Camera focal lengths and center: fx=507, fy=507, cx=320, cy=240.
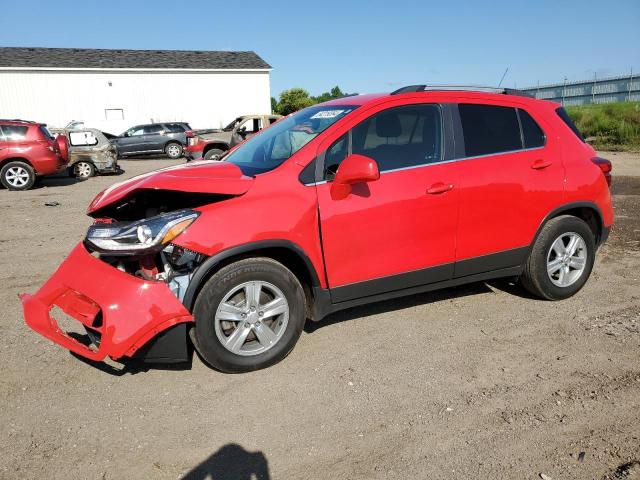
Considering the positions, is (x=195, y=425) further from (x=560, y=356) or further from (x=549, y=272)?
(x=549, y=272)

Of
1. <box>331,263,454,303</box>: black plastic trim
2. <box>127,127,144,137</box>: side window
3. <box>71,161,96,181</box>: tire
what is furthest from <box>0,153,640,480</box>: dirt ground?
<box>127,127,144,137</box>: side window

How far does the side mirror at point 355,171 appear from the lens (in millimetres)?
3350

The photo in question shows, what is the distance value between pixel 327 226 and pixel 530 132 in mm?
2119

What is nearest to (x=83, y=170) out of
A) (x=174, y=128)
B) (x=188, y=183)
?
(x=174, y=128)

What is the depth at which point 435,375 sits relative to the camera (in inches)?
136

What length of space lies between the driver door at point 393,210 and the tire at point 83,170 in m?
13.3

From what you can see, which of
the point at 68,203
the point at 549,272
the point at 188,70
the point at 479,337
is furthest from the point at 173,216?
the point at 188,70

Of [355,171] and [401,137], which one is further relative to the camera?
[401,137]

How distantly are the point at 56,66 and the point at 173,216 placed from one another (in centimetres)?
3343

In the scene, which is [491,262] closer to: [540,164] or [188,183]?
[540,164]

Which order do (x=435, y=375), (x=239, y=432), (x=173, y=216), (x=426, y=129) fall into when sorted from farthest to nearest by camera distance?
(x=426, y=129) → (x=435, y=375) → (x=173, y=216) → (x=239, y=432)

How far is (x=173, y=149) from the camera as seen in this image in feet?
72.4

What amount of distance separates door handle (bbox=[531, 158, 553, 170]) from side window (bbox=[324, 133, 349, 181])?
169 cm

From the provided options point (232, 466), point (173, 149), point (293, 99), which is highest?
point (293, 99)
